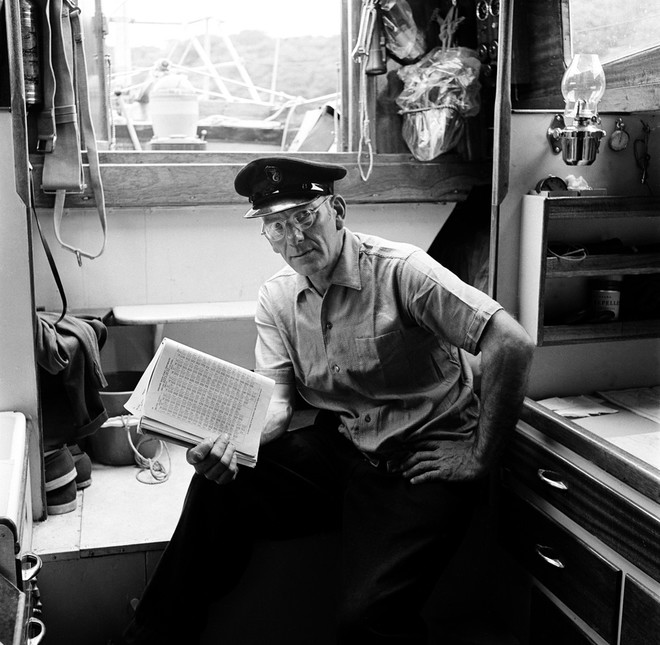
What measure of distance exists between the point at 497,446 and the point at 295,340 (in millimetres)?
619

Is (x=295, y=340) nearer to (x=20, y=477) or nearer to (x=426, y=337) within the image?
(x=426, y=337)

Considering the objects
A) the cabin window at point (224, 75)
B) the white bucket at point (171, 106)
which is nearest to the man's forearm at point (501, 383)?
the cabin window at point (224, 75)

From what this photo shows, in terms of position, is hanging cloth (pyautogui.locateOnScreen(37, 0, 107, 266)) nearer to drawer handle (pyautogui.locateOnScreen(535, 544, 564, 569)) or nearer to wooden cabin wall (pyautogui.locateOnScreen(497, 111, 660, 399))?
wooden cabin wall (pyautogui.locateOnScreen(497, 111, 660, 399))

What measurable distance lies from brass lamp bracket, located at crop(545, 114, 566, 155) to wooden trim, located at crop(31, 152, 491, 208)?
952 mm

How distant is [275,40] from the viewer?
11.2 feet

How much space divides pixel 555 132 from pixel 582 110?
135 mm

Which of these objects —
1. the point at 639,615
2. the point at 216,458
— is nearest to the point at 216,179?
the point at 216,458

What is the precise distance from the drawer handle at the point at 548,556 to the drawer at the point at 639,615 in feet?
0.84

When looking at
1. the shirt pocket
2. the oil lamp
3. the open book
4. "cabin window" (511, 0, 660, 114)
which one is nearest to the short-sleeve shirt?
the shirt pocket

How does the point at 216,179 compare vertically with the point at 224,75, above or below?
below

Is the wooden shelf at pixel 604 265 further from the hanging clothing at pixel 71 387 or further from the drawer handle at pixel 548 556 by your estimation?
the hanging clothing at pixel 71 387

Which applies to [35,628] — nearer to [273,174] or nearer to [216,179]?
[273,174]

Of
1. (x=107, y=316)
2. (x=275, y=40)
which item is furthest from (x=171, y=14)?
(x=107, y=316)

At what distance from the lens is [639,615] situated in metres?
1.77
